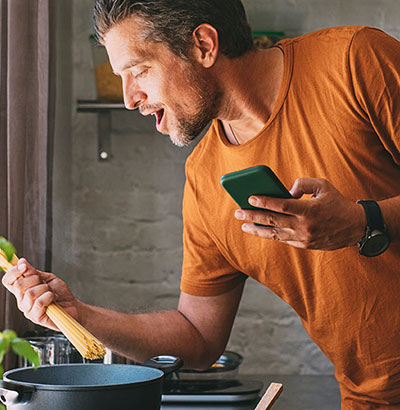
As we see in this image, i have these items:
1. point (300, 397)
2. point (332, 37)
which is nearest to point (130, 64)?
point (332, 37)

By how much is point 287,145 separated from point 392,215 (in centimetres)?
27

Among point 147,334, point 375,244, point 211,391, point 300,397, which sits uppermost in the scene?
point 375,244

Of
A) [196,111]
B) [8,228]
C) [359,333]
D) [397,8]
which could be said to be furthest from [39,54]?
[397,8]

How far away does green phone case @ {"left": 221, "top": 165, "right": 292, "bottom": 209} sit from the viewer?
94cm

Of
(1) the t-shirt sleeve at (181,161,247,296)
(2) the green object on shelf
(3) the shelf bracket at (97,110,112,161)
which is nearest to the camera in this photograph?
(1) the t-shirt sleeve at (181,161,247,296)

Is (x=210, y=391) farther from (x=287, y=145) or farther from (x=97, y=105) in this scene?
(x=97, y=105)

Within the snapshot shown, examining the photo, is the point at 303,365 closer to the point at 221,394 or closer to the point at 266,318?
the point at 266,318

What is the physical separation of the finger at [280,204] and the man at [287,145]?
108mm

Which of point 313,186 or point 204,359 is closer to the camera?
point 313,186

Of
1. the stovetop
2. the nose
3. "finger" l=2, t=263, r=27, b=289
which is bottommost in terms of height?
the stovetop

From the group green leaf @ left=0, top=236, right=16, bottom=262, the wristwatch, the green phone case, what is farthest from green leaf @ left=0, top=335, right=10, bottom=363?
the wristwatch

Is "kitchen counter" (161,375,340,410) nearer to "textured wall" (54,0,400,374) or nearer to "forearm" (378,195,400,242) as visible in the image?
"textured wall" (54,0,400,374)

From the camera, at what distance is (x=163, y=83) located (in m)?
1.35

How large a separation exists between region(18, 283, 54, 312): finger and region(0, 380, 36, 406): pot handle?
0.32 m
